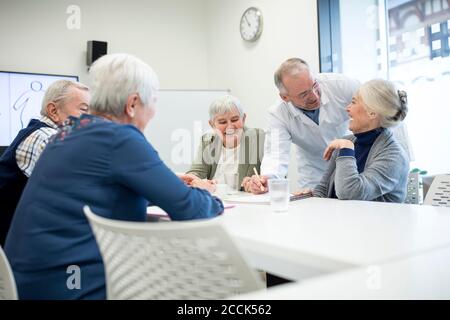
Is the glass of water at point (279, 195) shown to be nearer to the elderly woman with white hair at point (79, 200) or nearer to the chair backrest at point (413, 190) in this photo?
the elderly woman with white hair at point (79, 200)

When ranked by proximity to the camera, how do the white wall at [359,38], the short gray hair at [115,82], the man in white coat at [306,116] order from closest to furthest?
1. the short gray hair at [115,82]
2. the man in white coat at [306,116]
3. the white wall at [359,38]

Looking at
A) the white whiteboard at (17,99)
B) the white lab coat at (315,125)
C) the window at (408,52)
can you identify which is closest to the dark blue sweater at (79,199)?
the white lab coat at (315,125)

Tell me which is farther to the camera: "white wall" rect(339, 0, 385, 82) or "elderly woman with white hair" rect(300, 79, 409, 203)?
"white wall" rect(339, 0, 385, 82)

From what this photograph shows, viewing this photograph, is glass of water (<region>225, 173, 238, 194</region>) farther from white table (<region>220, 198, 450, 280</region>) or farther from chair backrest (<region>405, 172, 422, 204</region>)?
chair backrest (<region>405, 172, 422, 204</region>)

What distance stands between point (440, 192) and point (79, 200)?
1.42 metres

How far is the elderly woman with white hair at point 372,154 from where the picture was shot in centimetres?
180

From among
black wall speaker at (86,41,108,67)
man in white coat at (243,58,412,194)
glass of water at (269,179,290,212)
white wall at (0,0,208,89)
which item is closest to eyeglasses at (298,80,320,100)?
man in white coat at (243,58,412,194)

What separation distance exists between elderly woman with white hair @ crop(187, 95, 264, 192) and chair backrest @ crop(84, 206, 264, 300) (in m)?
1.84

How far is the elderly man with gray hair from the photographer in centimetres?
175

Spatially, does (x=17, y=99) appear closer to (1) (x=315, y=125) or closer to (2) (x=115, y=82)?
(1) (x=315, y=125)

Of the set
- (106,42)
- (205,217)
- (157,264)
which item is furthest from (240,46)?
(157,264)

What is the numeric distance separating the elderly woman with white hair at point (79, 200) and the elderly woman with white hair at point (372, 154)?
936mm

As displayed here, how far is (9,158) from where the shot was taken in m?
1.77

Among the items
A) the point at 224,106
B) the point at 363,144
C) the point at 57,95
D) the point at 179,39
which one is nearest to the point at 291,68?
the point at 224,106
